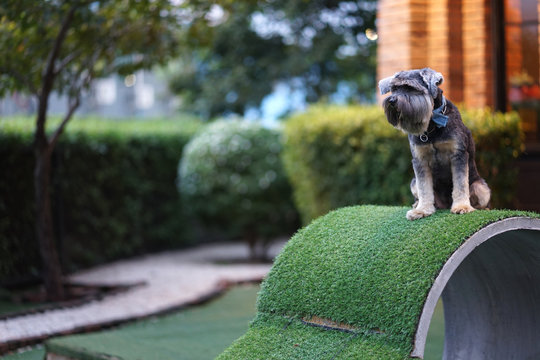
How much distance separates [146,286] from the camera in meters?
10.0

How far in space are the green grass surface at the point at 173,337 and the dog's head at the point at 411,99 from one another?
2.96m

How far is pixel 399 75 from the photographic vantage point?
404 cm

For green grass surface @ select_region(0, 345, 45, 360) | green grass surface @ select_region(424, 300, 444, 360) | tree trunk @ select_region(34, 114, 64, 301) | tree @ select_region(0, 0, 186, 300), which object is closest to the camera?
green grass surface @ select_region(424, 300, 444, 360)

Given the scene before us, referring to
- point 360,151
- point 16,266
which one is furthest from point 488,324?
point 16,266

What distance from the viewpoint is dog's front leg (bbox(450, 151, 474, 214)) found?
420cm

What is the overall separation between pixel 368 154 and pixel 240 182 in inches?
168

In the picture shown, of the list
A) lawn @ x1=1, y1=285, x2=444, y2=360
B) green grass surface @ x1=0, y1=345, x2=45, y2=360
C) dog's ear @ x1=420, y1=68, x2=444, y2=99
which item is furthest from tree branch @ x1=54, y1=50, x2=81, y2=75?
dog's ear @ x1=420, y1=68, x2=444, y2=99

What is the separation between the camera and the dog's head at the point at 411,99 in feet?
12.8

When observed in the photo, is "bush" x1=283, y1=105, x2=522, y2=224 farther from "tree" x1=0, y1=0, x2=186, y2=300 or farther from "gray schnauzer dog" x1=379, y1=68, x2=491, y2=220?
"gray schnauzer dog" x1=379, y1=68, x2=491, y2=220

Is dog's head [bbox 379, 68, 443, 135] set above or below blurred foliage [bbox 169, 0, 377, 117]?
below

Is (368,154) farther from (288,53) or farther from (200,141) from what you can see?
(288,53)

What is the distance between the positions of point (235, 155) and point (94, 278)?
10.8 ft

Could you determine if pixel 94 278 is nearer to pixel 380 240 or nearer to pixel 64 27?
pixel 64 27

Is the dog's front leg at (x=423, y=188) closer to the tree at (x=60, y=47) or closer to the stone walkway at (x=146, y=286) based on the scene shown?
the stone walkway at (x=146, y=286)
